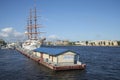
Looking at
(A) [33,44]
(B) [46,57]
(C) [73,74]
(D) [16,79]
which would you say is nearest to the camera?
(D) [16,79]

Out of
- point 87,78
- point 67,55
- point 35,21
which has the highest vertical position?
point 35,21

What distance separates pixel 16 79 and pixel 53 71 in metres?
10.1

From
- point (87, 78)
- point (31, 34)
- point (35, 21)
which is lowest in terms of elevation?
point (87, 78)

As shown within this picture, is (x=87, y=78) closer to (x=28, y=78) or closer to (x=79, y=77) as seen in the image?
(x=79, y=77)

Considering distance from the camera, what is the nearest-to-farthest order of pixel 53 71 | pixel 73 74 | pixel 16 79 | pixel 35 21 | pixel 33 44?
pixel 16 79
pixel 73 74
pixel 53 71
pixel 33 44
pixel 35 21

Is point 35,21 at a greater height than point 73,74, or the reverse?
point 35,21

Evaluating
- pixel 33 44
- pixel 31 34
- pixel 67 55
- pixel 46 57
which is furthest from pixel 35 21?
pixel 67 55

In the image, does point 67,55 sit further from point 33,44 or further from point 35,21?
point 35,21

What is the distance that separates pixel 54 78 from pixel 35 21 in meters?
102

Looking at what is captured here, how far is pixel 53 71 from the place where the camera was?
157 ft

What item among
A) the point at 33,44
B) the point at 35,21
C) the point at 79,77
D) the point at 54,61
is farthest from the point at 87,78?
the point at 35,21

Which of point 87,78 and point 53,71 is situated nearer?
point 87,78

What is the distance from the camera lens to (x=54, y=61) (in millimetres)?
50781

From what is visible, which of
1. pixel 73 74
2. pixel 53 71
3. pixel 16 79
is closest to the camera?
pixel 16 79
